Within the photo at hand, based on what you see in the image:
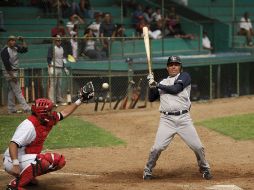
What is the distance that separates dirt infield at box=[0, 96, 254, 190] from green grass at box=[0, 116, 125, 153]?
37cm

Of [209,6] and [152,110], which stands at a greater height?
[209,6]

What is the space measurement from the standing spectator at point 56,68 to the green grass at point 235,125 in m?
4.50

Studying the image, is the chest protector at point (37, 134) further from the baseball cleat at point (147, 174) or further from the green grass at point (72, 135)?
the green grass at point (72, 135)

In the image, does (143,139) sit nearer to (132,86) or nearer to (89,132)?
(89,132)

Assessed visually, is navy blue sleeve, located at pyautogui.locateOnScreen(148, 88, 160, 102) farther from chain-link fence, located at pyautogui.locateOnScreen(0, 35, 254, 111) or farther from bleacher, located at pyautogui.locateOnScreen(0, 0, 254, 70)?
bleacher, located at pyautogui.locateOnScreen(0, 0, 254, 70)

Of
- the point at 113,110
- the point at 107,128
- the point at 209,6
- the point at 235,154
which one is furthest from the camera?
the point at 209,6

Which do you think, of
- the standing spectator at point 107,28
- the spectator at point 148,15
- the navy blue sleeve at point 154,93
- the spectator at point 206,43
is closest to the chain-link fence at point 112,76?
the standing spectator at point 107,28

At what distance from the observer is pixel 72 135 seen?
14359 mm

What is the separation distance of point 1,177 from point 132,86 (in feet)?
30.9

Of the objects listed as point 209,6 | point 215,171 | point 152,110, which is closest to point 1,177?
point 215,171

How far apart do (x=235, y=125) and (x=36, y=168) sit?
808 centimetres

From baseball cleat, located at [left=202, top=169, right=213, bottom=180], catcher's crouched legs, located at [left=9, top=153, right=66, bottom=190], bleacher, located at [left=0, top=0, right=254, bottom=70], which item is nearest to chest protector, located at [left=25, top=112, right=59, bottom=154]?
catcher's crouched legs, located at [left=9, top=153, right=66, bottom=190]

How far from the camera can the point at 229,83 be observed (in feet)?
74.1

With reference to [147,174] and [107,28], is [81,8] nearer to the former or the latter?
[107,28]
